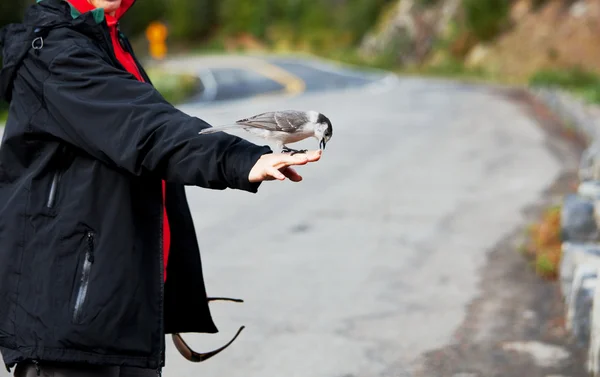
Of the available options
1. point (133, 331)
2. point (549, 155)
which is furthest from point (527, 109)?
point (133, 331)

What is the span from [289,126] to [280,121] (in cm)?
3

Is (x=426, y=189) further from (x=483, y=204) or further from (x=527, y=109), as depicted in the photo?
(x=527, y=109)

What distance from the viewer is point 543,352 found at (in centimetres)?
596

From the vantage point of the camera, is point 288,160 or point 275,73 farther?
point 275,73

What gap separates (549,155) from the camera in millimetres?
15250

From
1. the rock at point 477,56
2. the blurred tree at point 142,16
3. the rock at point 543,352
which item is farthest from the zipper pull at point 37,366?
the rock at point 477,56

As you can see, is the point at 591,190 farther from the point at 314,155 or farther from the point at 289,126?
the point at 314,155

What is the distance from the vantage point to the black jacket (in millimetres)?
2600

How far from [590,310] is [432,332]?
1.00m

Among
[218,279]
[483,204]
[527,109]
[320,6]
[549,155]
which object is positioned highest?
[320,6]

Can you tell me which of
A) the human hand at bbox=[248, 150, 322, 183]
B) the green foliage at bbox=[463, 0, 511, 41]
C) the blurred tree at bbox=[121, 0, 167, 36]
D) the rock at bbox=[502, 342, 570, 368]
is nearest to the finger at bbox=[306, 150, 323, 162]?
the human hand at bbox=[248, 150, 322, 183]

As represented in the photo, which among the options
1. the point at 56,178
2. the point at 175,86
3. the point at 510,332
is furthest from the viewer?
the point at 175,86

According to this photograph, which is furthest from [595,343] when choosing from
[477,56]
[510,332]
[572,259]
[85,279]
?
[477,56]

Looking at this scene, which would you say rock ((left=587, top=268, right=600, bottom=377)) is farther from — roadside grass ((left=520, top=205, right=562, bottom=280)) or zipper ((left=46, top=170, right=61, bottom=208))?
zipper ((left=46, top=170, right=61, bottom=208))
